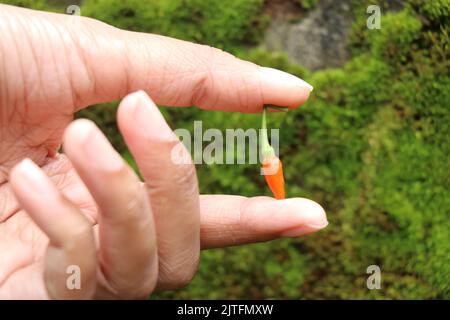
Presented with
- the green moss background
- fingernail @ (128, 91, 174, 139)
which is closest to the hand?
fingernail @ (128, 91, 174, 139)

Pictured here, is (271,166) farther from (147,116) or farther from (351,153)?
(351,153)

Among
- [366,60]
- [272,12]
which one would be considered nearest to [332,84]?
[366,60]

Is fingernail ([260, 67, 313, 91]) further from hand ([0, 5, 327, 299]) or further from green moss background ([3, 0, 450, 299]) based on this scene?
green moss background ([3, 0, 450, 299])

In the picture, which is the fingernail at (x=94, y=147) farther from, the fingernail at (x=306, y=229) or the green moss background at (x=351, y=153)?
the green moss background at (x=351, y=153)

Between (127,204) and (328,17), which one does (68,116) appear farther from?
(328,17)

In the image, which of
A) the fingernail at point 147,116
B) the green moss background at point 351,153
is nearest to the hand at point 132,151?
the fingernail at point 147,116

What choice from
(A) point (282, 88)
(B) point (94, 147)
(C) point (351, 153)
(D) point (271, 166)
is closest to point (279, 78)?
(A) point (282, 88)
